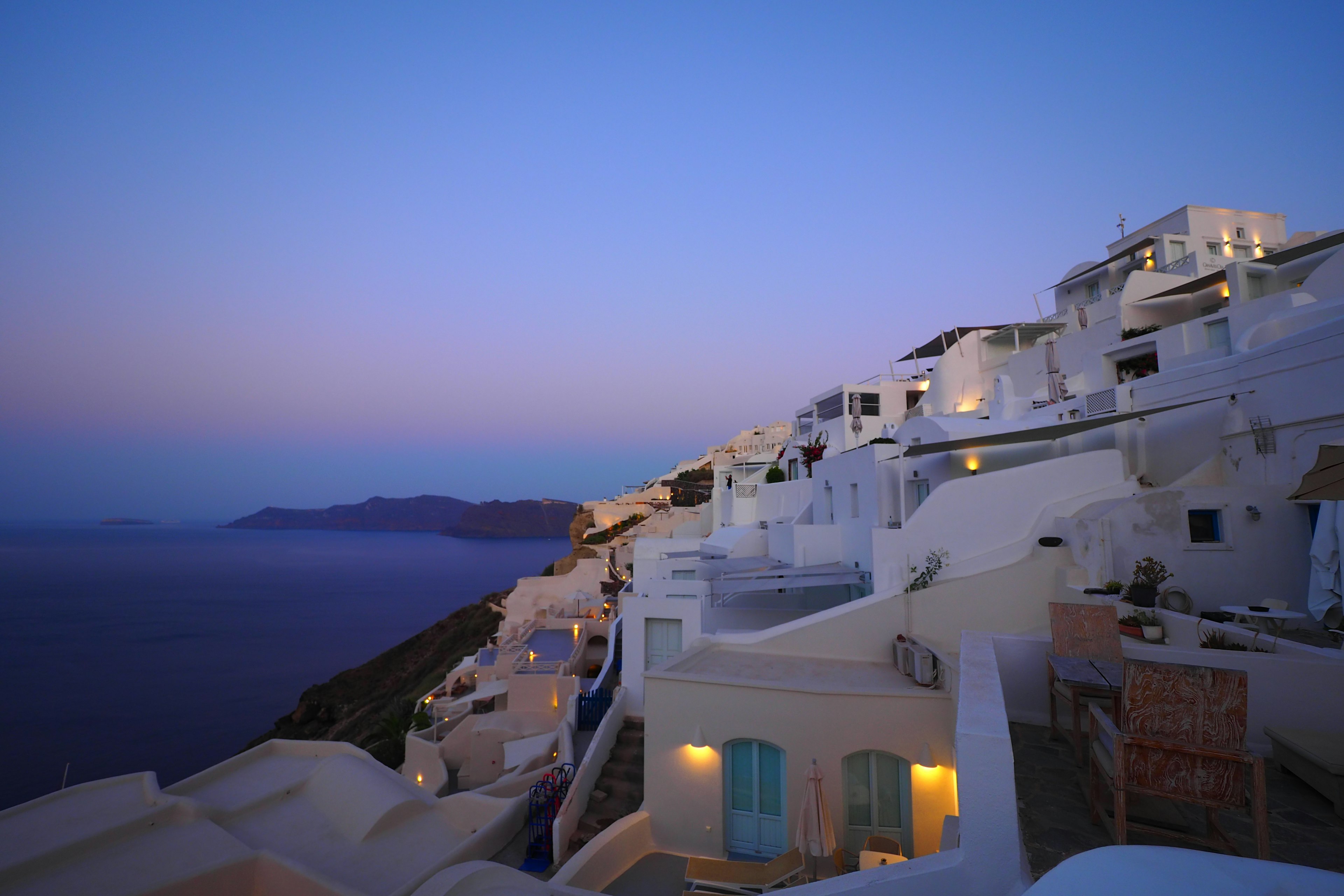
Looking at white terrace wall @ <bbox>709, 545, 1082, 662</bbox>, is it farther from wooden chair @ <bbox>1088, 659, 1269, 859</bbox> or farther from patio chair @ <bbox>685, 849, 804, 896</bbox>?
wooden chair @ <bbox>1088, 659, 1269, 859</bbox>

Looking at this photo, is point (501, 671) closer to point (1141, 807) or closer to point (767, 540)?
point (767, 540)

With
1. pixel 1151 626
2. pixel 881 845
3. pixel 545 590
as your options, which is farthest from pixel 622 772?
pixel 545 590

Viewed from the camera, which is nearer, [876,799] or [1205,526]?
[876,799]

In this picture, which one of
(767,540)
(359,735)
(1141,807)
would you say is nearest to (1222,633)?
(1141,807)

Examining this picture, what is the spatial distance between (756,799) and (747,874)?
132cm

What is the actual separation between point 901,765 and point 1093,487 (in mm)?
6971

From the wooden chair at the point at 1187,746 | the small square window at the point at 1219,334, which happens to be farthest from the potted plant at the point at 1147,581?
the small square window at the point at 1219,334

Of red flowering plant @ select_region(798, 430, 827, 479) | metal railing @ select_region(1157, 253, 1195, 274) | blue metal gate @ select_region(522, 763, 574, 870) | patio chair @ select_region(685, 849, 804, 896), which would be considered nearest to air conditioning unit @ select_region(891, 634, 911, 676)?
patio chair @ select_region(685, 849, 804, 896)

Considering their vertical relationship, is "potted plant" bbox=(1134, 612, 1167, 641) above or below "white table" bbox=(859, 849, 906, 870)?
above

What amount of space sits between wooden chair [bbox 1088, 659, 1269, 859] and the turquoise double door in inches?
215

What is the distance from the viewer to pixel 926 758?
7.76 meters

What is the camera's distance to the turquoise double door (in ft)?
27.2

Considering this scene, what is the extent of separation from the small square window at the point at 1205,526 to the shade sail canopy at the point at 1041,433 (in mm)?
2110

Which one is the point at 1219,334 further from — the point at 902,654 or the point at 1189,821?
the point at 1189,821
